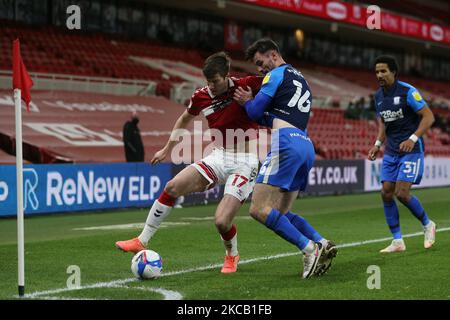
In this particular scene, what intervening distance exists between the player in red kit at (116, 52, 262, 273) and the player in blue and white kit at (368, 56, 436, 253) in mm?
2235

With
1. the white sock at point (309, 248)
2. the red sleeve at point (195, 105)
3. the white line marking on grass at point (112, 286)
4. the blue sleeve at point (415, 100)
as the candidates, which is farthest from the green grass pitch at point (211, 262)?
the blue sleeve at point (415, 100)

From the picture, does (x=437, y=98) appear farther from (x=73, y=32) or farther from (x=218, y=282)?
(x=218, y=282)

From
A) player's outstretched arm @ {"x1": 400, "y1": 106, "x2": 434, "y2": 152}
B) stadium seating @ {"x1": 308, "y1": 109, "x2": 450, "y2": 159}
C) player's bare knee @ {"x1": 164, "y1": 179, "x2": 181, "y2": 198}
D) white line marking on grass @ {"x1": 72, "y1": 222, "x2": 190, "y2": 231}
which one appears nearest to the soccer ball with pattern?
player's bare knee @ {"x1": 164, "y1": 179, "x2": 181, "y2": 198}

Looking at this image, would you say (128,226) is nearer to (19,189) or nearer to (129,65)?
(19,189)

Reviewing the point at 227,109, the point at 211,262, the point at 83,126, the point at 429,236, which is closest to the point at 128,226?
the point at 211,262

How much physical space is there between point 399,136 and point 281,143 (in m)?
2.80

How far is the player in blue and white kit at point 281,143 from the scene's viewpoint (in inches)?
281

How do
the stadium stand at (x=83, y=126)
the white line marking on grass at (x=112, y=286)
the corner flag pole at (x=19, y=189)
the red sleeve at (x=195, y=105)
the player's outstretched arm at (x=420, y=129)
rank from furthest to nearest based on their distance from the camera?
the stadium stand at (x=83, y=126), the player's outstretched arm at (x=420, y=129), the red sleeve at (x=195, y=105), the white line marking on grass at (x=112, y=286), the corner flag pole at (x=19, y=189)

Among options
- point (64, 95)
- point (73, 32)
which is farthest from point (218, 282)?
point (73, 32)

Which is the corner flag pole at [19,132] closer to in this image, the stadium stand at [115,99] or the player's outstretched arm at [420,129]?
the player's outstretched arm at [420,129]

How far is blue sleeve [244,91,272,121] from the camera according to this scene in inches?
281

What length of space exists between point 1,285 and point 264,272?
2.42 meters

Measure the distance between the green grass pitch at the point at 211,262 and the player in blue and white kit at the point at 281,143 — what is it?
34 cm

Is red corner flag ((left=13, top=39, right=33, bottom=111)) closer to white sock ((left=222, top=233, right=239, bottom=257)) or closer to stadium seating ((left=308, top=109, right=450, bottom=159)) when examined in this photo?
white sock ((left=222, top=233, right=239, bottom=257))
